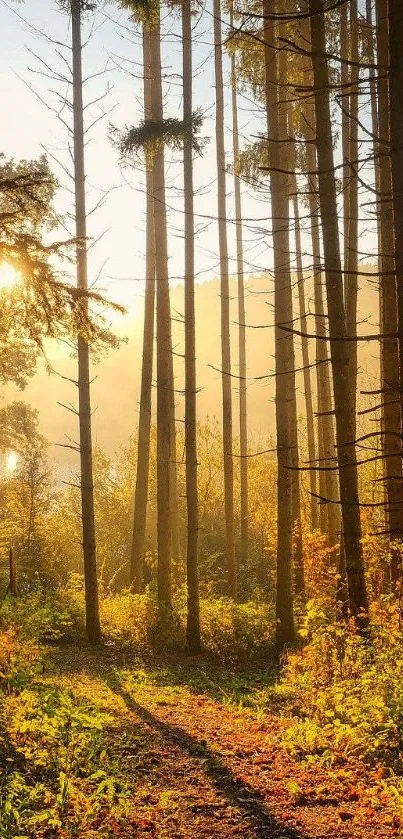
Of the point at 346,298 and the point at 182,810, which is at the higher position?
the point at 346,298

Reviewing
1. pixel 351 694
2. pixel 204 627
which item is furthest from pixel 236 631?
pixel 351 694

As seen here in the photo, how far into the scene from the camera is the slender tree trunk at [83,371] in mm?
12023

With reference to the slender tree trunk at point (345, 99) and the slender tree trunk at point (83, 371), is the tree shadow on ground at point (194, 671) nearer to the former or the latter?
the slender tree trunk at point (83, 371)

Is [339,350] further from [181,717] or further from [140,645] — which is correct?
[140,645]

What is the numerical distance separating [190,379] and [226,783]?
7.11 m

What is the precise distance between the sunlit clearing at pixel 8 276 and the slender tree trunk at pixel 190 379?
154 inches

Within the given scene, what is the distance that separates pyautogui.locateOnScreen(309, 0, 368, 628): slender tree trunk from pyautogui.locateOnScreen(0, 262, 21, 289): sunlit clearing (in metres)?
3.96

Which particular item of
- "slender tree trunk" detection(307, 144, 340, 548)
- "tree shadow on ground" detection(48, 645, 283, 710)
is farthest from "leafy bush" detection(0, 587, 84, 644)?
"slender tree trunk" detection(307, 144, 340, 548)

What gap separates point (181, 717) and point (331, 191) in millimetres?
6643

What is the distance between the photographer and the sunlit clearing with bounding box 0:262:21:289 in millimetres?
7855

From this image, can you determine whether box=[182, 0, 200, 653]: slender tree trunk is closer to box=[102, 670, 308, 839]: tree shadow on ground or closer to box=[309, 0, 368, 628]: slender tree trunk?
box=[102, 670, 308, 839]: tree shadow on ground

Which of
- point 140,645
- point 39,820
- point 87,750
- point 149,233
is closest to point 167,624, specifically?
point 140,645

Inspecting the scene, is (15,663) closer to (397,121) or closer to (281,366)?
(281,366)

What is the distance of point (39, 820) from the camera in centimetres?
426
